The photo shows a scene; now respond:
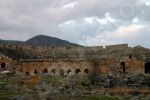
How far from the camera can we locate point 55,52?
92.8m

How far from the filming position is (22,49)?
92812 mm

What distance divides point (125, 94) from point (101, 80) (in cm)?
951

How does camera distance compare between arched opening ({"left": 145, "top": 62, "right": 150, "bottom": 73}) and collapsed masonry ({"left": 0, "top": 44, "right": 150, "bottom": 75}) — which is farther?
arched opening ({"left": 145, "top": 62, "right": 150, "bottom": 73})

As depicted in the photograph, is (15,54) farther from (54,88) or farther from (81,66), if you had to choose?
(54,88)

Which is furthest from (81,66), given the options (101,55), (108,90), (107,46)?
(108,90)

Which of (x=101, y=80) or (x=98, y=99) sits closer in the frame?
(x=98, y=99)

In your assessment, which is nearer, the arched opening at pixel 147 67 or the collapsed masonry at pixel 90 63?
the collapsed masonry at pixel 90 63

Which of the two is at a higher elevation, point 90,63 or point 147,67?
point 90,63

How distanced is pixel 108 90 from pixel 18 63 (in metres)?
28.0

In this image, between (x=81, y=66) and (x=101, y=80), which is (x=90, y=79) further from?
(x=81, y=66)

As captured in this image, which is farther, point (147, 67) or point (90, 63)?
point (90, 63)

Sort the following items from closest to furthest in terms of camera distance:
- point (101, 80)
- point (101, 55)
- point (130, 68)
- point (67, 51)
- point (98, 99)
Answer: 1. point (98, 99)
2. point (101, 80)
3. point (130, 68)
4. point (101, 55)
5. point (67, 51)

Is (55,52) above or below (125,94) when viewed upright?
above

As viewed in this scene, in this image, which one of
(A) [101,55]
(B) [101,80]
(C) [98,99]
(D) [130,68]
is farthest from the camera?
(A) [101,55]
